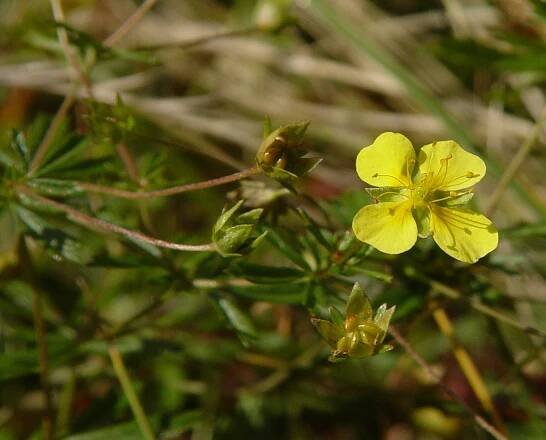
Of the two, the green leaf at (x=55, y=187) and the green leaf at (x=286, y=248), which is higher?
the green leaf at (x=55, y=187)

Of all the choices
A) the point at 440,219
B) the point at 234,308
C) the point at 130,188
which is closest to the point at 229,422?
the point at 234,308

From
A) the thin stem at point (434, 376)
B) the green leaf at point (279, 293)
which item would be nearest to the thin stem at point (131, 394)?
the green leaf at point (279, 293)

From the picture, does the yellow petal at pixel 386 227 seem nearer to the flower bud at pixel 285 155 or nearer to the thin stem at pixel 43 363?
the flower bud at pixel 285 155

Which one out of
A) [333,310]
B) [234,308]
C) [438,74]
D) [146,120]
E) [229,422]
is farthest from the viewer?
[438,74]

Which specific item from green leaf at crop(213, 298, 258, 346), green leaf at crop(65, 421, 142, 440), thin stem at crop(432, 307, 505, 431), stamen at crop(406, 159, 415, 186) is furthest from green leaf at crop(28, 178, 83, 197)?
thin stem at crop(432, 307, 505, 431)

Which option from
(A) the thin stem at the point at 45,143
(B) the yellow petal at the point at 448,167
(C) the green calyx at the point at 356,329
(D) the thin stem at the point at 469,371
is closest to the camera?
(C) the green calyx at the point at 356,329

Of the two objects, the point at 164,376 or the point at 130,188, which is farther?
the point at 164,376

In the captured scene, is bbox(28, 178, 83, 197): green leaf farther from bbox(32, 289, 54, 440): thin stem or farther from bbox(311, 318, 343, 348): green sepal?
bbox(311, 318, 343, 348): green sepal

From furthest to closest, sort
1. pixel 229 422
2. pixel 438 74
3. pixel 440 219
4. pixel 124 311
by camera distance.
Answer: pixel 438 74, pixel 124 311, pixel 229 422, pixel 440 219

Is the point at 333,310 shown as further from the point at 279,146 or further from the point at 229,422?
the point at 229,422
